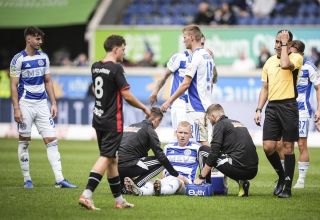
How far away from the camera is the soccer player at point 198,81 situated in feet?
46.5

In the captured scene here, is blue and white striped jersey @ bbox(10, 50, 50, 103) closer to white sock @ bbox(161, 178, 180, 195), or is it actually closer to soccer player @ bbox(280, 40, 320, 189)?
white sock @ bbox(161, 178, 180, 195)

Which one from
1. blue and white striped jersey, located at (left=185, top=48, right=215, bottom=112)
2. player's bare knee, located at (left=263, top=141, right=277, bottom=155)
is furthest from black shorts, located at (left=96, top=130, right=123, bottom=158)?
blue and white striped jersey, located at (left=185, top=48, right=215, bottom=112)

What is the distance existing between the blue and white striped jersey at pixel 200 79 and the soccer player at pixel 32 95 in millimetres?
2183

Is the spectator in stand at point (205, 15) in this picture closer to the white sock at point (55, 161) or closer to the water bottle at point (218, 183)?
the white sock at point (55, 161)

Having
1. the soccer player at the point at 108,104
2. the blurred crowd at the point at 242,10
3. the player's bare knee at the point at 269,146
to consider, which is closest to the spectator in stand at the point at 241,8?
the blurred crowd at the point at 242,10

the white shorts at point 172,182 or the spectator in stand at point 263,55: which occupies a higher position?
the spectator in stand at point 263,55

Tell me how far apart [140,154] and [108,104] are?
86.4 inches

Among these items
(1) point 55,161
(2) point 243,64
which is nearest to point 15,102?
(1) point 55,161

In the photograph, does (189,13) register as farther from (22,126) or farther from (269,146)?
(269,146)

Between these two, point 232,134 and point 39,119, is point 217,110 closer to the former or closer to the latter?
point 232,134

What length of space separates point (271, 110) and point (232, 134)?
70 centimetres

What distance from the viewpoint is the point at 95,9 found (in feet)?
106

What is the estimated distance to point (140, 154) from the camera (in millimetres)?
13547

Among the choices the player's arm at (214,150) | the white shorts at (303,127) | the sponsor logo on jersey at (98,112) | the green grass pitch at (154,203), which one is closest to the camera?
the green grass pitch at (154,203)
